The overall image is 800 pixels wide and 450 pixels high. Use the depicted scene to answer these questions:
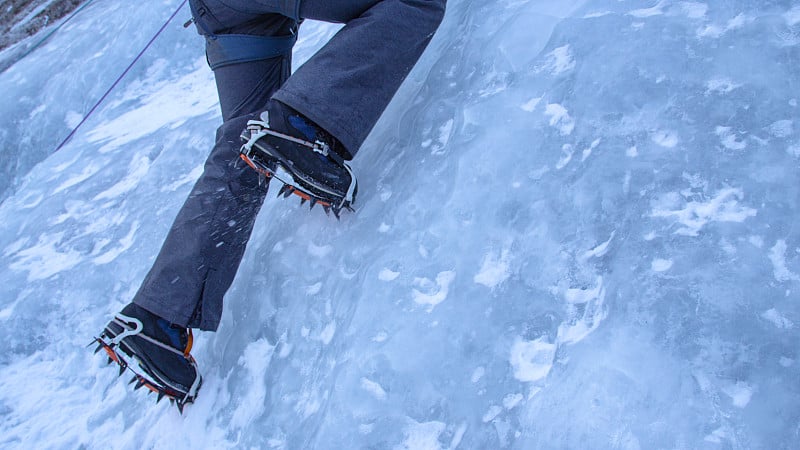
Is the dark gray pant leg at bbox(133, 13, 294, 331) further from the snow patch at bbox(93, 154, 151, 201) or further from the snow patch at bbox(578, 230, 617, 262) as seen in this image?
the snow patch at bbox(93, 154, 151, 201)

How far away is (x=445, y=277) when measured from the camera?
1340 millimetres

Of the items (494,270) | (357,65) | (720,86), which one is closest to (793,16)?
(720,86)

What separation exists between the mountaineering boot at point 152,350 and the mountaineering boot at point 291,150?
463 mm

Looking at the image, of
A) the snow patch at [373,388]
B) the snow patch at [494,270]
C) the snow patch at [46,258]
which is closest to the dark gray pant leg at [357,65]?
the snow patch at [494,270]

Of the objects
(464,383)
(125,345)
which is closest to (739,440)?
(464,383)

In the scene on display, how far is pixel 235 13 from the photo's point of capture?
5.14 feet

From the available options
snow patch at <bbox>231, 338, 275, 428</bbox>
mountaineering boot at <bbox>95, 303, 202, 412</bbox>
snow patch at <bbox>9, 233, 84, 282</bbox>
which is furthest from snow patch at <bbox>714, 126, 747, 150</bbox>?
snow patch at <bbox>9, 233, 84, 282</bbox>

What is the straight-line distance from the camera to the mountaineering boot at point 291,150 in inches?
54.5

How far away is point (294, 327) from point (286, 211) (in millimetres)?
445

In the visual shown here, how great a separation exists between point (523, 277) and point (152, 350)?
35.1 inches

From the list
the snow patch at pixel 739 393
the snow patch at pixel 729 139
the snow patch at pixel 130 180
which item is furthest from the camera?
the snow patch at pixel 130 180

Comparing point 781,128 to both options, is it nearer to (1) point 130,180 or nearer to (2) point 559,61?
(2) point 559,61

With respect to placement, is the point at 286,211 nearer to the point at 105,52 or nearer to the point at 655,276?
the point at 655,276

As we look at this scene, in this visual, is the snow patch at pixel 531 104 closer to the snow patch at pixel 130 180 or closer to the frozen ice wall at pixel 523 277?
the frozen ice wall at pixel 523 277
